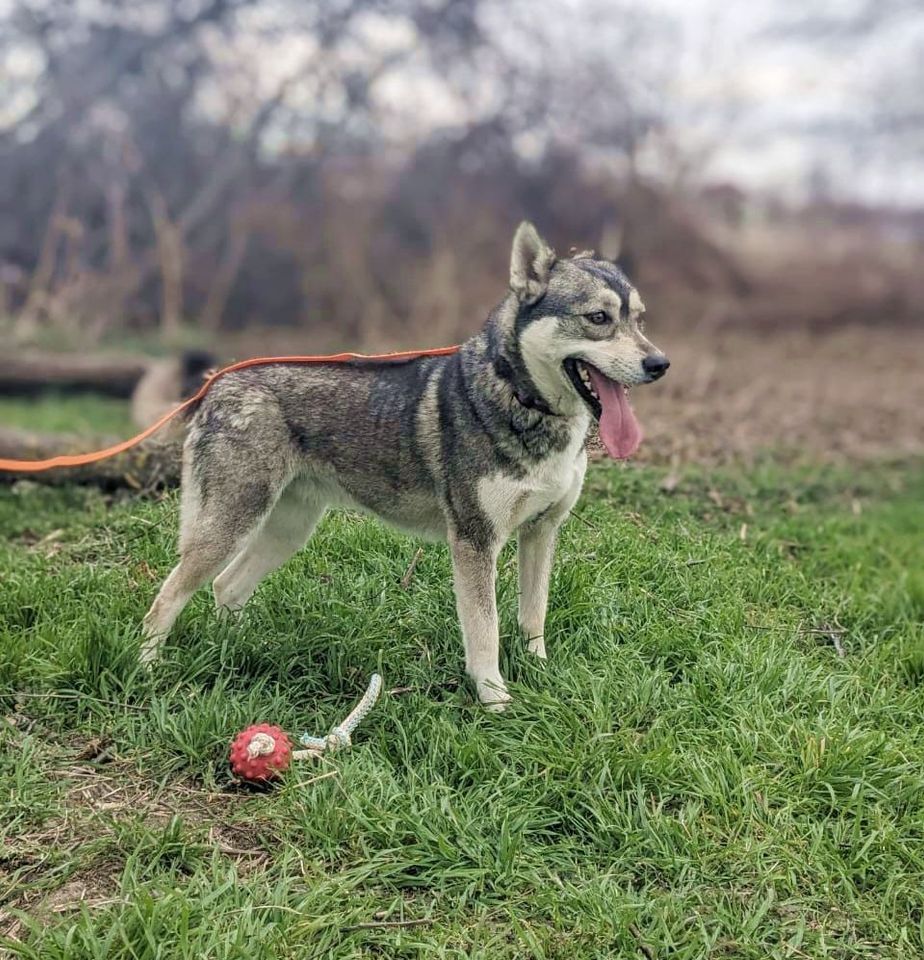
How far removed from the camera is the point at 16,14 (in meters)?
15.3

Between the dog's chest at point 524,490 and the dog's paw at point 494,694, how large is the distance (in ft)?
1.90

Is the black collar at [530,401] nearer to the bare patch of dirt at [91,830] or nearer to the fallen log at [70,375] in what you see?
the bare patch of dirt at [91,830]

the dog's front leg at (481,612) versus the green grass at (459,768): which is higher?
the dog's front leg at (481,612)

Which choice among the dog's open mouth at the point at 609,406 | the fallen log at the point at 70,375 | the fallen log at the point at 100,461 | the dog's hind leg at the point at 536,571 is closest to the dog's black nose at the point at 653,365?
the dog's open mouth at the point at 609,406

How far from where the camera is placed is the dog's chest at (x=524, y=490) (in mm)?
3889

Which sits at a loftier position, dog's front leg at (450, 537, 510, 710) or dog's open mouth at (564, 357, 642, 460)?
dog's open mouth at (564, 357, 642, 460)

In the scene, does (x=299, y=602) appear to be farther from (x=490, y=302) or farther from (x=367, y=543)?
(x=490, y=302)

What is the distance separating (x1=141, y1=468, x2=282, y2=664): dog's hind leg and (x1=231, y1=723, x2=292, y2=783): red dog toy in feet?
2.23

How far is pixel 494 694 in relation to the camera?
12.9 feet

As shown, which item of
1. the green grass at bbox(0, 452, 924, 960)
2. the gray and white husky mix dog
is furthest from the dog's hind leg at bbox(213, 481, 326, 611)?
Answer: the green grass at bbox(0, 452, 924, 960)

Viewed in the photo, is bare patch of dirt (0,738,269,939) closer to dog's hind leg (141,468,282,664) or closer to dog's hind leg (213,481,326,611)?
dog's hind leg (141,468,282,664)

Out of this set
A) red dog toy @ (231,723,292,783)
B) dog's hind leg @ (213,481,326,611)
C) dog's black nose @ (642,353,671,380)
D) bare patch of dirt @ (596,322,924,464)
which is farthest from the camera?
bare patch of dirt @ (596,322,924,464)

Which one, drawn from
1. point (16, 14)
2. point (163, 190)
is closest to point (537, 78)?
point (163, 190)

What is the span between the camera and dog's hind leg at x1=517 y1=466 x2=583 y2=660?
4145 millimetres
